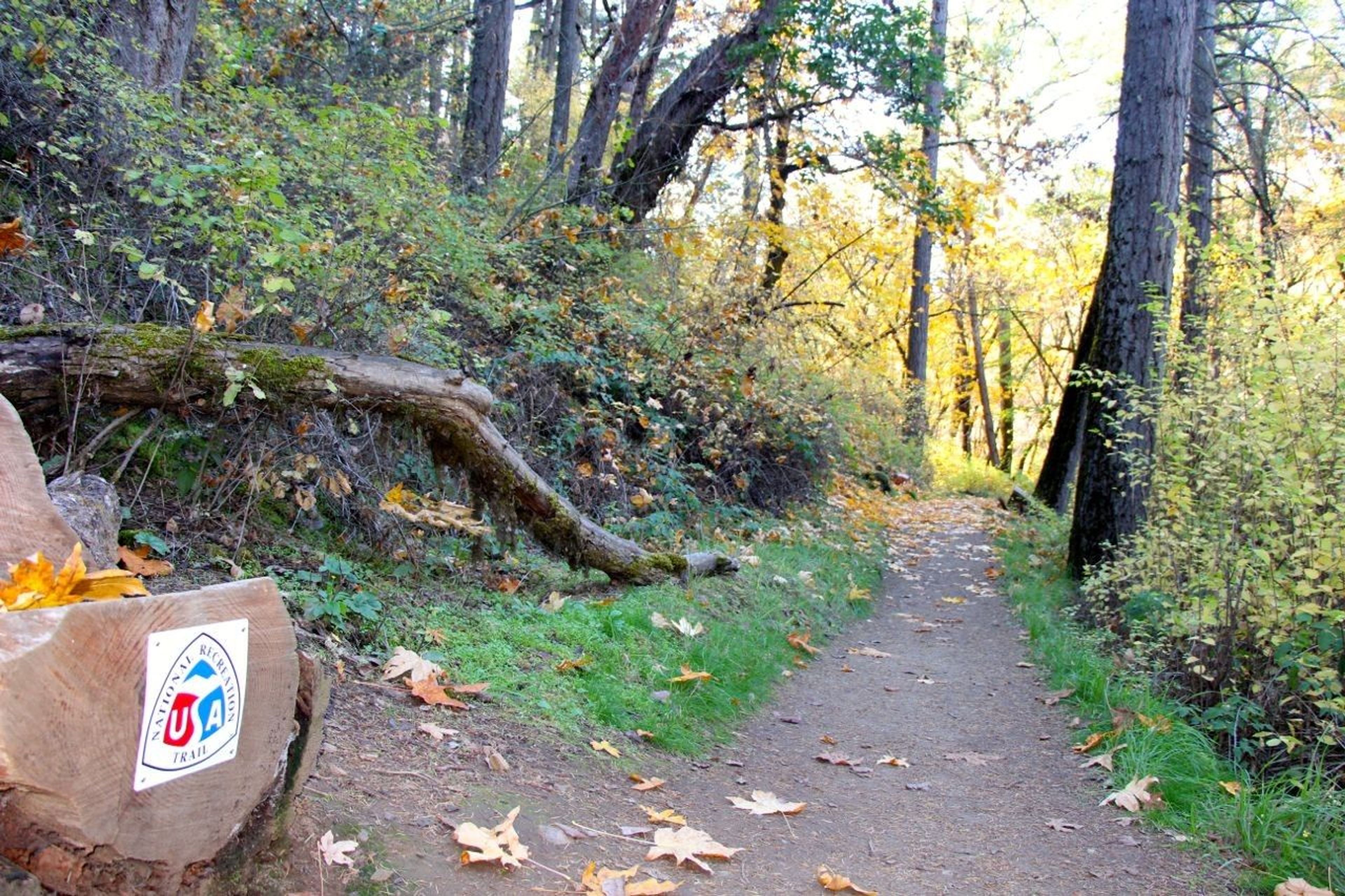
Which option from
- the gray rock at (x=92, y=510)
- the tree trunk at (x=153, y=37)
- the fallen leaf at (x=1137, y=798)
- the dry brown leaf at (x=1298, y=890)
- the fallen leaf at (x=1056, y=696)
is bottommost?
the fallen leaf at (x=1056, y=696)

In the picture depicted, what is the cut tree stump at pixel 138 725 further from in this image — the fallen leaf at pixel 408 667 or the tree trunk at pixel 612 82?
the tree trunk at pixel 612 82

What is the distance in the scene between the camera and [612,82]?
40.7 ft

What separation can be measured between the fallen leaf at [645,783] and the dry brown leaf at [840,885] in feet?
3.00

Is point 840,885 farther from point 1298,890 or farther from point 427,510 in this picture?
point 427,510

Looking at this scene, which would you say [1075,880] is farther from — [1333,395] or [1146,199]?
[1146,199]

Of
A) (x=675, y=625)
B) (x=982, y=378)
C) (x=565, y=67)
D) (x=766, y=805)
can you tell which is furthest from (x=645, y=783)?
(x=982, y=378)

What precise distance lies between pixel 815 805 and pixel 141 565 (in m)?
3.20

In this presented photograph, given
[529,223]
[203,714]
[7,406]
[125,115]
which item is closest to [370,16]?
[529,223]

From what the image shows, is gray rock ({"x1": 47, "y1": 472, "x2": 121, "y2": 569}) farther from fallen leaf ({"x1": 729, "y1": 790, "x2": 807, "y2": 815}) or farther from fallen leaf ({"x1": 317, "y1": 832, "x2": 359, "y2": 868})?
fallen leaf ({"x1": 729, "y1": 790, "x2": 807, "y2": 815})

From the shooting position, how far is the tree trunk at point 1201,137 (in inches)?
453

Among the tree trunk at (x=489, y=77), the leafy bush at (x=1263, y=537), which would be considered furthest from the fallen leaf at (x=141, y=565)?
the tree trunk at (x=489, y=77)

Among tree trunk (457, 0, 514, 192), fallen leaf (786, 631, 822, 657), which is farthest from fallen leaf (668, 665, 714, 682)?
tree trunk (457, 0, 514, 192)

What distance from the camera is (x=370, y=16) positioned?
13.3 meters

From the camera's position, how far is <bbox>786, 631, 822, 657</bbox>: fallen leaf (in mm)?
7223
